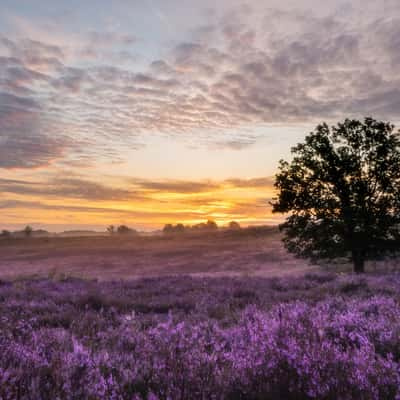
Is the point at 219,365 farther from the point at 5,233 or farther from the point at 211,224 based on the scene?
the point at 211,224

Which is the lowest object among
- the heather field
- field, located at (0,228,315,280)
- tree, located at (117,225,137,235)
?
field, located at (0,228,315,280)

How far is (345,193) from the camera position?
16.8 meters

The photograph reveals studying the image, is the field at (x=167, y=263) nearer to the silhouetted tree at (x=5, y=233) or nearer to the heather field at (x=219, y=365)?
the heather field at (x=219, y=365)

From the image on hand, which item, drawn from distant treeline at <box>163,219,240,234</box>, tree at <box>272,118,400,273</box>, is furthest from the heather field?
distant treeline at <box>163,219,240,234</box>

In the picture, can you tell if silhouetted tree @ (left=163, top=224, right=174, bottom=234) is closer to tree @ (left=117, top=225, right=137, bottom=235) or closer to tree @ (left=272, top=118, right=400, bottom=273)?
tree @ (left=117, top=225, right=137, bottom=235)

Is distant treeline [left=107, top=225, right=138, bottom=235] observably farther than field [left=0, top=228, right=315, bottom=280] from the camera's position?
Yes

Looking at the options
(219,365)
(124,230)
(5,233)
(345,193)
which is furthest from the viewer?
(124,230)

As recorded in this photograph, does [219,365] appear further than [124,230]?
No

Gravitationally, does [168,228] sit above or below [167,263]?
above

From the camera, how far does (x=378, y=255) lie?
1750 centimetres

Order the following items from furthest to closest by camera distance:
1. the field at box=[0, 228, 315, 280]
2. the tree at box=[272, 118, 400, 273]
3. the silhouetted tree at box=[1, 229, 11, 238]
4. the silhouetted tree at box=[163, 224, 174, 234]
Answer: the silhouetted tree at box=[163, 224, 174, 234]
the silhouetted tree at box=[1, 229, 11, 238]
the field at box=[0, 228, 315, 280]
the tree at box=[272, 118, 400, 273]

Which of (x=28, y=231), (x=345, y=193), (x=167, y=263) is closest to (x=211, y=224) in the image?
(x=28, y=231)

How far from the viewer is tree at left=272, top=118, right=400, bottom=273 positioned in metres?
16.5

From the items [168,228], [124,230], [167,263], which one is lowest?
[167,263]
